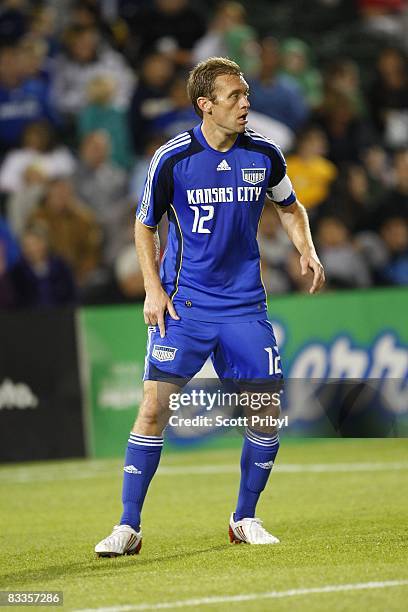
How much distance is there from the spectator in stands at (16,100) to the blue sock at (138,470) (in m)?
9.73

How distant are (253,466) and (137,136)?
9493mm

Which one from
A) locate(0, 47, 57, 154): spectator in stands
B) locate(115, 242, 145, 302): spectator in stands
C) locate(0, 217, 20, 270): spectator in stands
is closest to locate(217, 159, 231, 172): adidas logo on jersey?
locate(115, 242, 145, 302): spectator in stands

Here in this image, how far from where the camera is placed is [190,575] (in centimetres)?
606

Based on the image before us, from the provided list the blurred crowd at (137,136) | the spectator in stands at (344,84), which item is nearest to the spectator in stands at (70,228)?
the blurred crowd at (137,136)

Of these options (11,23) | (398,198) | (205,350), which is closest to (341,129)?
(398,198)

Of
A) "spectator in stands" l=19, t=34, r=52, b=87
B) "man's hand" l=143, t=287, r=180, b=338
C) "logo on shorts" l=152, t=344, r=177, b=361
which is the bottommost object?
"logo on shorts" l=152, t=344, r=177, b=361

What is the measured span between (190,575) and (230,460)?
5909 millimetres

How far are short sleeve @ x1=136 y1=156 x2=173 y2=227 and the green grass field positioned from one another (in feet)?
6.02

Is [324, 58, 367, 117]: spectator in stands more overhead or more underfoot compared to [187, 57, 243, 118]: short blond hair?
more overhead

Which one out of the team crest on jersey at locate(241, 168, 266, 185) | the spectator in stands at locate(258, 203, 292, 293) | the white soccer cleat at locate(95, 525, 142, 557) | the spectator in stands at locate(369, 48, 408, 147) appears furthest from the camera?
the spectator in stands at locate(369, 48, 408, 147)

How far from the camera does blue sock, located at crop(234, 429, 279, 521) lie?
285 inches

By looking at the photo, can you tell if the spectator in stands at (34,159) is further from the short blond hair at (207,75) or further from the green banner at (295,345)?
the short blond hair at (207,75)

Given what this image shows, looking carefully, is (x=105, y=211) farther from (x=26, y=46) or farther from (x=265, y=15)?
(x=265, y=15)

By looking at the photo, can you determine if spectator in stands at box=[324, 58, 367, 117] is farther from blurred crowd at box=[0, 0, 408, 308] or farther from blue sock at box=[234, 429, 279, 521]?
blue sock at box=[234, 429, 279, 521]
